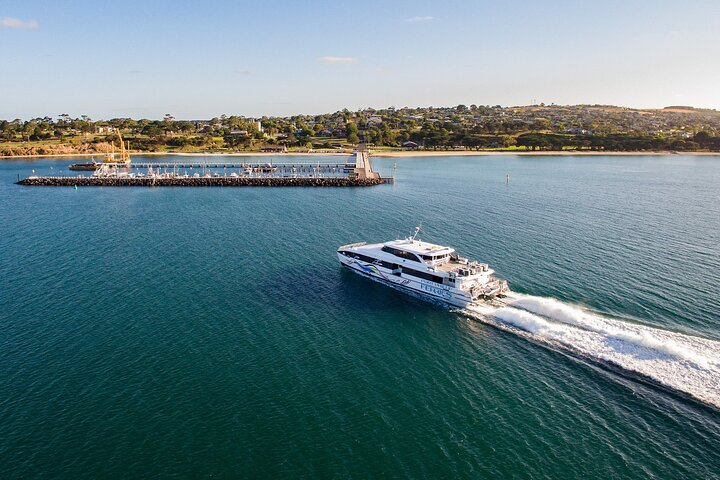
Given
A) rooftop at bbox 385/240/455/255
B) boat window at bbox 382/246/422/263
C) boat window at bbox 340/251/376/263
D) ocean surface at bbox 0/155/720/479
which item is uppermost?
rooftop at bbox 385/240/455/255

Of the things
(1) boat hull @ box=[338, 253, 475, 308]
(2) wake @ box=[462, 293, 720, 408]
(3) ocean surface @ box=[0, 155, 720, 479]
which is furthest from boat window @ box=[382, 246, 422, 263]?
(2) wake @ box=[462, 293, 720, 408]

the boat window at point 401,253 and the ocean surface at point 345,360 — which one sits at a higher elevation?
the boat window at point 401,253

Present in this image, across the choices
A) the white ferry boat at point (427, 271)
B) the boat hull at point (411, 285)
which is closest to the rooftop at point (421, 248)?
the white ferry boat at point (427, 271)

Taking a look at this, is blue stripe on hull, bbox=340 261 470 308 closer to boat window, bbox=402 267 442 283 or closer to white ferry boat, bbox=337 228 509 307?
white ferry boat, bbox=337 228 509 307

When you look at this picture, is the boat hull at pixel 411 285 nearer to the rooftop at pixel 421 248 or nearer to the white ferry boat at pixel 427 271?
the white ferry boat at pixel 427 271

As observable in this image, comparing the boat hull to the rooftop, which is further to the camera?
the rooftop

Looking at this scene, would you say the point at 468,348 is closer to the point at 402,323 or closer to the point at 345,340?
the point at 402,323
